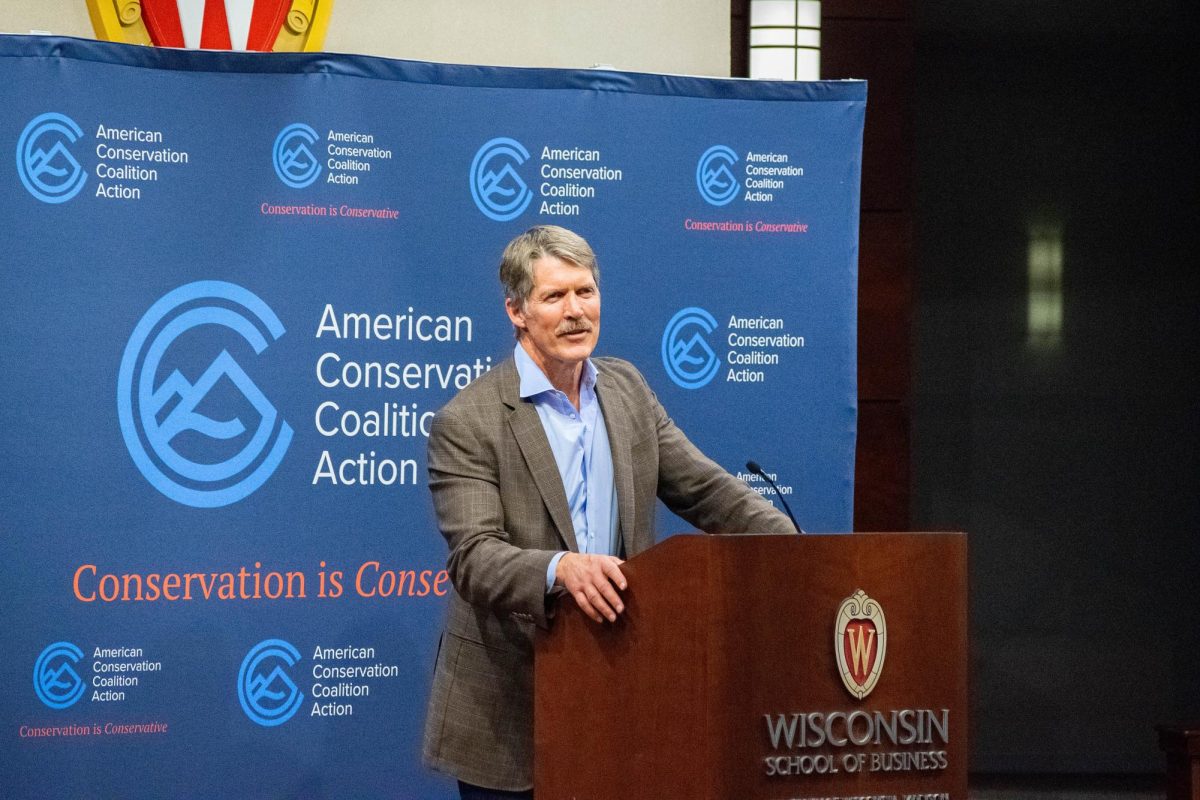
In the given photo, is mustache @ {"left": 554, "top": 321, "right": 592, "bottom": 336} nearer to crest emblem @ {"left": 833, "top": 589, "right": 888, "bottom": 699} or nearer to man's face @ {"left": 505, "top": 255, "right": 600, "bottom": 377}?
man's face @ {"left": 505, "top": 255, "right": 600, "bottom": 377}

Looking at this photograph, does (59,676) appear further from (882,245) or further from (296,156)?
(882,245)

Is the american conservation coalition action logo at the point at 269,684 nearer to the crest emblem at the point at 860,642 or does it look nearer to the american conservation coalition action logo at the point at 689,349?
the american conservation coalition action logo at the point at 689,349

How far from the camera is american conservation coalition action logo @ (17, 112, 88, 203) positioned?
4527mm

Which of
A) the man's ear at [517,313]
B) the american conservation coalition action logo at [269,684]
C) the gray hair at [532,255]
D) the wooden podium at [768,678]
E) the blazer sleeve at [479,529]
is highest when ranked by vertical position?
the gray hair at [532,255]

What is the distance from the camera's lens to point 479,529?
8.73 ft

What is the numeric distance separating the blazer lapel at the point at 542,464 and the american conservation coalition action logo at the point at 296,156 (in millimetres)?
2165

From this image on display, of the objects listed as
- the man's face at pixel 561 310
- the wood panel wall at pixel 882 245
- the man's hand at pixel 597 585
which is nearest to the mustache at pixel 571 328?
the man's face at pixel 561 310

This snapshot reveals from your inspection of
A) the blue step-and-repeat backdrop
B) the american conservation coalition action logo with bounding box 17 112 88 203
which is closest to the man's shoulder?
the blue step-and-repeat backdrop

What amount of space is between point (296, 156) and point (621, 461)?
229 cm

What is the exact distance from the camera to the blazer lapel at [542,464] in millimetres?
2750

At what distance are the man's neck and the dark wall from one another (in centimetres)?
403

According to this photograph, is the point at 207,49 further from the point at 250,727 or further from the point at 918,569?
the point at 918,569

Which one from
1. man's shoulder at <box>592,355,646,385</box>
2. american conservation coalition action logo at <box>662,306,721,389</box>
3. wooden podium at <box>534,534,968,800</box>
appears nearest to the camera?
wooden podium at <box>534,534,968,800</box>

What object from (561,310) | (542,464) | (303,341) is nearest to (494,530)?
(542,464)
